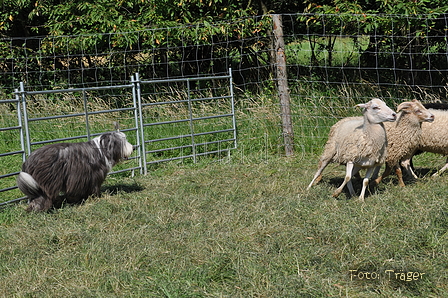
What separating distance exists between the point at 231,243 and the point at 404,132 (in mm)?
3261

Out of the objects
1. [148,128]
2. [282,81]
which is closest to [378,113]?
[282,81]

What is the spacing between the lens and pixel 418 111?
6715mm

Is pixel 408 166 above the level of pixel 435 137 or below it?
Result: below

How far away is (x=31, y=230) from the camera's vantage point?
214 inches

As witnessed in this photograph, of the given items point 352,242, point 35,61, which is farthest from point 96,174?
point 35,61

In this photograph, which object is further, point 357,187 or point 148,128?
point 148,128

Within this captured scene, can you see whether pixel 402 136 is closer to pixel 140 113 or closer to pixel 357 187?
pixel 357 187

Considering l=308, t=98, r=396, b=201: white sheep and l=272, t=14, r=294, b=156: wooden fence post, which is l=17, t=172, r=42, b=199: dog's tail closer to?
l=308, t=98, r=396, b=201: white sheep

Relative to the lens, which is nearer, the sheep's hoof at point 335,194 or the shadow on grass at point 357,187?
the sheep's hoof at point 335,194

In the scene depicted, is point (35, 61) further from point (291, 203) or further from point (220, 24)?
point (291, 203)

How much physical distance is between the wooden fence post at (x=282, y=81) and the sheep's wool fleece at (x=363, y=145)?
2.72 m

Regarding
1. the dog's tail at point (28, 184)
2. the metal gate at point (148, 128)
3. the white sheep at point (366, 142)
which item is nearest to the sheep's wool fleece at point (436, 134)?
the white sheep at point (366, 142)

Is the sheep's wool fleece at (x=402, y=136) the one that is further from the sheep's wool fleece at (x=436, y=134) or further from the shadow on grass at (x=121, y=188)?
the shadow on grass at (x=121, y=188)

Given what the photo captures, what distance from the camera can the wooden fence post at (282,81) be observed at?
9180mm
